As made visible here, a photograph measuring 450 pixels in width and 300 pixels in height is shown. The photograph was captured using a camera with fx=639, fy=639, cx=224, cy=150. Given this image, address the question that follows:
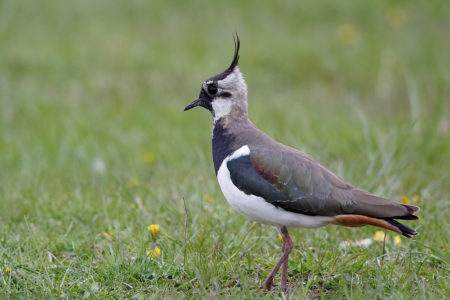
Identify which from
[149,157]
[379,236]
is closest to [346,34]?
[149,157]

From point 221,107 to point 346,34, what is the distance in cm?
539

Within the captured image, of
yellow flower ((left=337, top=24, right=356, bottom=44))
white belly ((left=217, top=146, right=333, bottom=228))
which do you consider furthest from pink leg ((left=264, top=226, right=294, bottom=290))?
yellow flower ((left=337, top=24, right=356, bottom=44))

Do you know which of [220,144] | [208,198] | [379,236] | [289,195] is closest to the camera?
[289,195]

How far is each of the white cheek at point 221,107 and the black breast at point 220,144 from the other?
0.06 metres

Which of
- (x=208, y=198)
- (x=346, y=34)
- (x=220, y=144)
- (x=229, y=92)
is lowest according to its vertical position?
(x=208, y=198)

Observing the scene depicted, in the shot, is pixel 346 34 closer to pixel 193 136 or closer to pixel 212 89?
pixel 193 136

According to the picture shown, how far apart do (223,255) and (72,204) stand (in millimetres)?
1528

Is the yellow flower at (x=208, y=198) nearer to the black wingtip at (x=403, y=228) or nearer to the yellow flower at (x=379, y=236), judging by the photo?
the yellow flower at (x=379, y=236)

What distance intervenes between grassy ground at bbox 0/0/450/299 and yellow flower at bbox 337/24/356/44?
27mm

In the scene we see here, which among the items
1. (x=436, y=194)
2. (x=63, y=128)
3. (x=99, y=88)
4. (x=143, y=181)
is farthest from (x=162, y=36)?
(x=436, y=194)

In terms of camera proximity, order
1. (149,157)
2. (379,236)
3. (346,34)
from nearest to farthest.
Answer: (379,236) → (149,157) → (346,34)

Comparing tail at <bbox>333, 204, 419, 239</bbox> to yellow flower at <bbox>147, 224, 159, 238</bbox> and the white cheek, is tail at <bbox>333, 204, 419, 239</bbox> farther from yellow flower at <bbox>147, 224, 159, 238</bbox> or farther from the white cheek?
yellow flower at <bbox>147, 224, 159, 238</bbox>

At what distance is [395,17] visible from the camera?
9.40 meters

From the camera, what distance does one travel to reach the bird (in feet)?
11.4
